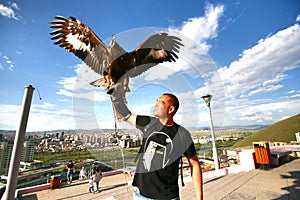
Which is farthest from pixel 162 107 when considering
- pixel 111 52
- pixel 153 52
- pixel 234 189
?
pixel 234 189

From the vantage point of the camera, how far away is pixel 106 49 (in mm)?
1996

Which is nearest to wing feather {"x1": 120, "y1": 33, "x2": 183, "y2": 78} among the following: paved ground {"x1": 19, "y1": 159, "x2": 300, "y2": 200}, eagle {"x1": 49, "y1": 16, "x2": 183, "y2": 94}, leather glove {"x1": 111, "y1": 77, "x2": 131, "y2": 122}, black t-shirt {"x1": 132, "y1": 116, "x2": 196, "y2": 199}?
eagle {"x1": 49, "y1": 16, "x2": 183, "y2": 94}

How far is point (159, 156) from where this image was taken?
1413 millimetres

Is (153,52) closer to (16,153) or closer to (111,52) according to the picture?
(111,52)

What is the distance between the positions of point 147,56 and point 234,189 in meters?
5.47

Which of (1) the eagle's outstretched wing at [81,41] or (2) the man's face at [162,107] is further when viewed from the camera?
(1) the eagle's outstretched wing at [81,41]

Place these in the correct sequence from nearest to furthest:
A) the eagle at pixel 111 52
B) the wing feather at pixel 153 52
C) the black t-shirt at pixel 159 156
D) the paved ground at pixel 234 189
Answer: the black t-shirt at pixel 159 156
the eagle at pixel 111 52
the wing feather at pixel 153 52
the paved ground at pixel 234 189

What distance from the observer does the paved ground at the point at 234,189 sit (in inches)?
177

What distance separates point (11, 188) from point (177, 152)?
9.05 ft

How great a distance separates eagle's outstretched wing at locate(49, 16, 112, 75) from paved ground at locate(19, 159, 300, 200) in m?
3.55

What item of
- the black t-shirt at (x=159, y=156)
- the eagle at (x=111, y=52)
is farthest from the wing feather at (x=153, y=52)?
the black t-shirt at (x=159, y=156)

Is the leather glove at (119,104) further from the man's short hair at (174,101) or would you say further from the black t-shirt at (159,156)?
the man's short hair at (174,101)

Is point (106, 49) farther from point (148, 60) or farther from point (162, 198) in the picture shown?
point (162, 198)

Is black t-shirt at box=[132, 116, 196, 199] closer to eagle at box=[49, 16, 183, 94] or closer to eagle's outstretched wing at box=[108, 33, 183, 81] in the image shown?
eagle at box=[49, 16, 183, 94]
